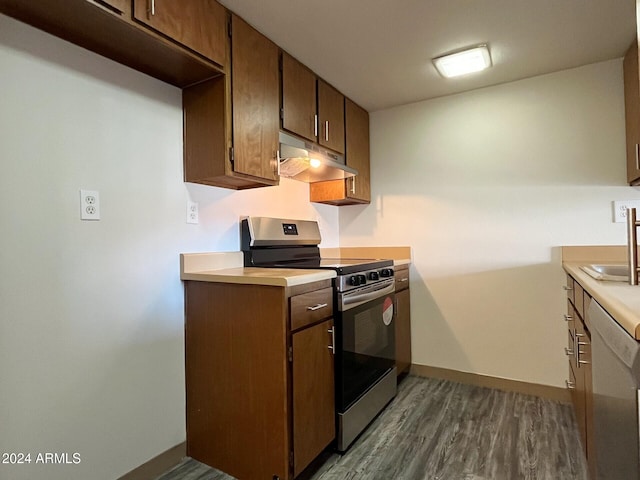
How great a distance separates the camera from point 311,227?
2.68 m

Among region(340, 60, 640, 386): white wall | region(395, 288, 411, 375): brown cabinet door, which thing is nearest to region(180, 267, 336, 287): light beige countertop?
region(395, 288, 411, 375): brown cabinet door

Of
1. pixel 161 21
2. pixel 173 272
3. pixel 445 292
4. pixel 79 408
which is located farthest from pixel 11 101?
pixel 445 292

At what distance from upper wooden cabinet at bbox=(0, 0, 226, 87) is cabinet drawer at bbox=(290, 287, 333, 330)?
108 centimetres

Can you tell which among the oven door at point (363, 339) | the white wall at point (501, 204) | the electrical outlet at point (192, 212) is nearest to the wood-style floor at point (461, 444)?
the oven door at point (363, 339)

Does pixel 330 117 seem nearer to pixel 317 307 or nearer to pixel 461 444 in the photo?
pixel 317 307

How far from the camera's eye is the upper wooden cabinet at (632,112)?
1931 millimetres

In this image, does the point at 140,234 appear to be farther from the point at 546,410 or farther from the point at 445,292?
the point at 546,410

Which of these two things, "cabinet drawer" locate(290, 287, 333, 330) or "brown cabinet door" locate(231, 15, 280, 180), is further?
"brown cabinet door" locate(231, 15, 280, 180)

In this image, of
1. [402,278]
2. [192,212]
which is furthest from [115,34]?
[402,278]

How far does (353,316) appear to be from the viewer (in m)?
1.85

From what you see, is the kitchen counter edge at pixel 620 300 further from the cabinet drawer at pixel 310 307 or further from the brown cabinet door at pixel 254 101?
the brown cabinet door at pixel 254 101

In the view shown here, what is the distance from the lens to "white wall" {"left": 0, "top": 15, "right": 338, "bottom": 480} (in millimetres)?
1234

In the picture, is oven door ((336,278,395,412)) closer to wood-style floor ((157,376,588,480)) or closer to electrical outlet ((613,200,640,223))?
wood-style floor ((157,376,588,480))

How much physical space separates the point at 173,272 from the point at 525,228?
7.31 ft
